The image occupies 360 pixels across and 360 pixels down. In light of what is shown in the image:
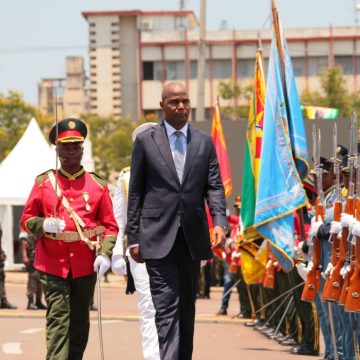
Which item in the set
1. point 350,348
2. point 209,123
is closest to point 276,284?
point 350,348

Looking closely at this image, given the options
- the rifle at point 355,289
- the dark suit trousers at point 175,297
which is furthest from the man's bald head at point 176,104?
the rifle at point 355,289

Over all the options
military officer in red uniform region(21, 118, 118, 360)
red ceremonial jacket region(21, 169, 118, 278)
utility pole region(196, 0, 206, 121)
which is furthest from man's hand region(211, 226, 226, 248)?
utility pole region(196, 0, 206, 121)

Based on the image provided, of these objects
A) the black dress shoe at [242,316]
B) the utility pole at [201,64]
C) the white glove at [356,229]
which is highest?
the utility pole at [201,64]

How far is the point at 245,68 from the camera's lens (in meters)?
94.9

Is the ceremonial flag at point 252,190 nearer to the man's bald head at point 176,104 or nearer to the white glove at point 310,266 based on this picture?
the white glove at point 310,266

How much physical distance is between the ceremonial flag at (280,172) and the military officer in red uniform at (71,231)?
4005 millimetres

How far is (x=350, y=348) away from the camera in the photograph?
12852 mm

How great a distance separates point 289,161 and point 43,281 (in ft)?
15.8

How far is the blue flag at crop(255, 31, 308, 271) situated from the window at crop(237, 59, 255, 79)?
77.8m

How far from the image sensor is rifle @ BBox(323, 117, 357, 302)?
11797 millimetres

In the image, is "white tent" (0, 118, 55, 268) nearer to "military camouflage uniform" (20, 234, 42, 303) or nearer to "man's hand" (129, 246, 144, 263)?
"military camouflage uniform" (20, 234, 42, 303)

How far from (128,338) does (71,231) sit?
6.38 meters

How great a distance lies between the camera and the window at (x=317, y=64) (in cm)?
9425

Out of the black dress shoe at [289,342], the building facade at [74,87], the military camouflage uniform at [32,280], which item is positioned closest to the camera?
the black dress shoe at [289,342]
